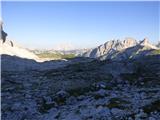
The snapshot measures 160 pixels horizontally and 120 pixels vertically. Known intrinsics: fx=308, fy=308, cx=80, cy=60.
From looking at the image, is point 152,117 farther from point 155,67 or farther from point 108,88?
point 155,67

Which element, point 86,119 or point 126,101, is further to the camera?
point 126,101

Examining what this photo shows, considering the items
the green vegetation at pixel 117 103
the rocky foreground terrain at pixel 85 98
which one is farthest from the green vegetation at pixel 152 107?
the green vegetation at pixel 117 103

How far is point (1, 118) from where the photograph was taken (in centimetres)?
4350

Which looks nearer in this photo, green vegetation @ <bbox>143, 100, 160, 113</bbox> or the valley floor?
green vegetation @ <bbox>143, 100, 160, 113</bbox>

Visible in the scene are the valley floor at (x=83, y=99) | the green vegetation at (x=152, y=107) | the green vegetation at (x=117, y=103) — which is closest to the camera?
the green vegetation at (x=152, y=107)

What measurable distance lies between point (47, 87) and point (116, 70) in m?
27.9

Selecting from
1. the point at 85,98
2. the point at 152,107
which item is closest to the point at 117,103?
the point at 152,107

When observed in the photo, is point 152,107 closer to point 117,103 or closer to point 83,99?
point 117,103

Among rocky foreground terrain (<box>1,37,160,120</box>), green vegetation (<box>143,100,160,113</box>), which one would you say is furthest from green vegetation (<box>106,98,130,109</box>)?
green vegetation (<box>143,100,160,113</box>)

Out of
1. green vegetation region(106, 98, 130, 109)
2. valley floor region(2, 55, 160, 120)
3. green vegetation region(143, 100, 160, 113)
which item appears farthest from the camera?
green vegetation region(106, 98, 130, 109)

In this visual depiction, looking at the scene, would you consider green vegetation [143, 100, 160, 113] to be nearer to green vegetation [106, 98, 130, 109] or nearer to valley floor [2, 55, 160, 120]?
valley floor [2, 55, 160, 120]

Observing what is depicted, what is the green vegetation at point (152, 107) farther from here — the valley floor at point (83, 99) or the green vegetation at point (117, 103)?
the green vegetation at point (117, 103)

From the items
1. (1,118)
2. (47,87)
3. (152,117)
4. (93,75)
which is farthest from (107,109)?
(93,75)

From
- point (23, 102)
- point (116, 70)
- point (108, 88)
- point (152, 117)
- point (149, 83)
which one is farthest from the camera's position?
point (116, 70)
